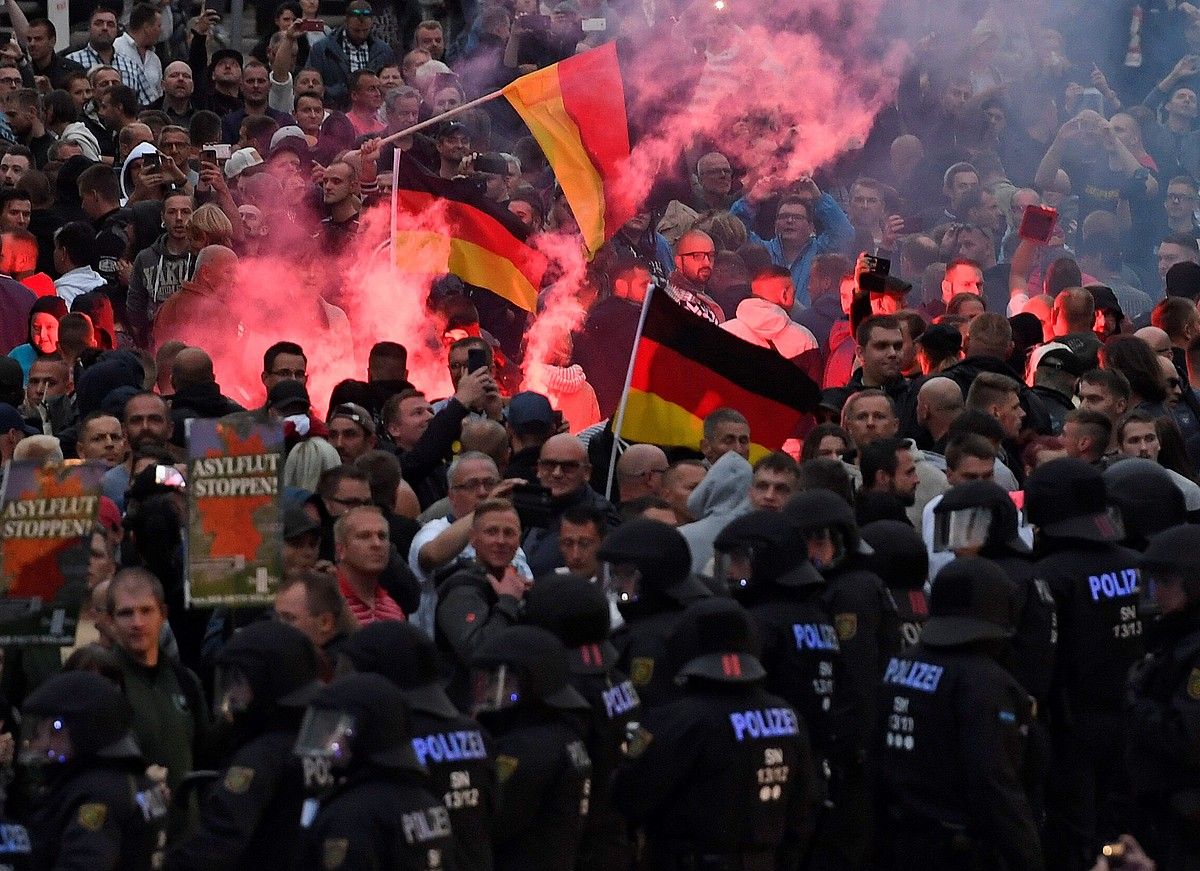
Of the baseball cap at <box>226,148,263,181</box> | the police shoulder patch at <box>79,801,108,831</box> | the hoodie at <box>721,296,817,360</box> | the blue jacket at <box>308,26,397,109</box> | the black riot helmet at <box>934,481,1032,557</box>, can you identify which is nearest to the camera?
the police shoulder patch at <box>79,801,108,831</box>

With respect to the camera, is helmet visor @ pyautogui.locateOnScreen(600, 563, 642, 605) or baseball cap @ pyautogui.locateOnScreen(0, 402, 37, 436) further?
baseball cap @ pyautogui.locateOnScreen(0, 402, 37, 436)

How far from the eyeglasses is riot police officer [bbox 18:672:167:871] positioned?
3.41m

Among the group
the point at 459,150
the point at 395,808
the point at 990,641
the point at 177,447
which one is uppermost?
the point at 459,150

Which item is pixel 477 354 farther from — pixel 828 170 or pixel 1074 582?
pixel 828 170

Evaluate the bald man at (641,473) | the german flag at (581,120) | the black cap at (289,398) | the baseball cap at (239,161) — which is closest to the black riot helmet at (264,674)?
the bald man at (641,473)

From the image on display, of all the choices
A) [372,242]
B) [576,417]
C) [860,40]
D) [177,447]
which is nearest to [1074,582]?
[177,447]

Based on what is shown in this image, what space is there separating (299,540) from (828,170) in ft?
32.8

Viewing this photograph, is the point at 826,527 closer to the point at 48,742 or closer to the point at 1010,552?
the point at 1010,552

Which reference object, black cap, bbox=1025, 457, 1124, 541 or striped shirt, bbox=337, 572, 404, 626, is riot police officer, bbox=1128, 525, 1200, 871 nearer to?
black cap, bbox=1025, 457, 1124, 541

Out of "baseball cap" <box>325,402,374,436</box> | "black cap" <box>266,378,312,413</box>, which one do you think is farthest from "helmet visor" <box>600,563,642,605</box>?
"black cap" <box>266,378,312,413</box>

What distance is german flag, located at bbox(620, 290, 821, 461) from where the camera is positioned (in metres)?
12.1

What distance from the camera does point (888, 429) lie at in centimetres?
1145

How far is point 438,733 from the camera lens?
745cm

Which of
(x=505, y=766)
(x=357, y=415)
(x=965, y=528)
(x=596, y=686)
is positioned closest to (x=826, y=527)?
(x=965, y=528)
